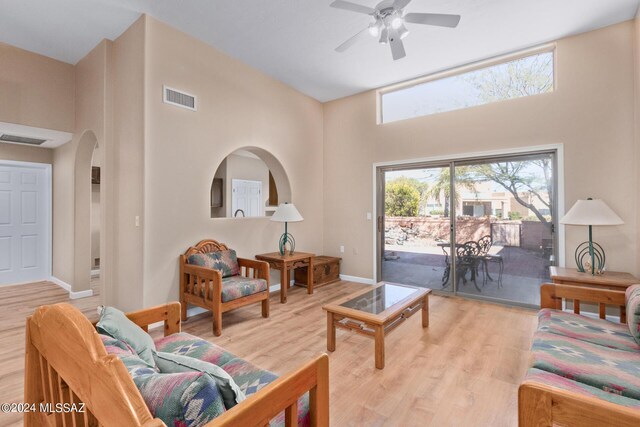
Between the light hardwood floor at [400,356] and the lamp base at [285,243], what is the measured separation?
2.52 feet

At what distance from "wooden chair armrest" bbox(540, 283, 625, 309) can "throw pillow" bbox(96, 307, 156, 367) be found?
Result: 2.83m

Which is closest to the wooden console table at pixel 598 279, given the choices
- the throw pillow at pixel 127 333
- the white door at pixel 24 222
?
the throw pillow at pixel 127 333

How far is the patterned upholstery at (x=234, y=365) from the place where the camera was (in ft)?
3.99

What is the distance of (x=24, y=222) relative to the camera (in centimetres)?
492

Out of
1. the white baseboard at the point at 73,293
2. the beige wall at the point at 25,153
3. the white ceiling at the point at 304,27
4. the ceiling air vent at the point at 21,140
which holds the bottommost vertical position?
the white baseboard at the point at 73,293

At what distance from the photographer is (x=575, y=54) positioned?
3.44 m

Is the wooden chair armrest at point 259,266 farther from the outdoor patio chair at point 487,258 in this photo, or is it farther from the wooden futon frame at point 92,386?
the outdoor patio chair at point 487,258

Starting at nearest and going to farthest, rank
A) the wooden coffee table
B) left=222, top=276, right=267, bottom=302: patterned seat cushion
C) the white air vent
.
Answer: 1. the wooden coffee table
2. left=222, top=276, right=267, bottom=302: patterned seat cushion
3. the white air vent

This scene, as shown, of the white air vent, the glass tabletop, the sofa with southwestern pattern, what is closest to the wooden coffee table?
the glass tabletop

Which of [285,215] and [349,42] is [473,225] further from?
[349,42]

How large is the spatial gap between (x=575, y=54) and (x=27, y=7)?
5861mm

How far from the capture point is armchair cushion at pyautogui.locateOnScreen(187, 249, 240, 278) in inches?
131

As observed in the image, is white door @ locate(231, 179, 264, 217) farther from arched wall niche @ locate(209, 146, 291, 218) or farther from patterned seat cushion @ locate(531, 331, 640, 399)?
patterned seat cushion @ locate(531, 331, 640, 399)

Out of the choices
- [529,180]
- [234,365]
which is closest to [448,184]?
[529,180]
